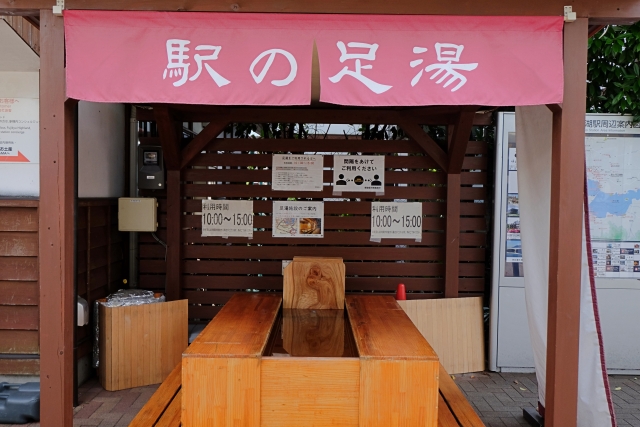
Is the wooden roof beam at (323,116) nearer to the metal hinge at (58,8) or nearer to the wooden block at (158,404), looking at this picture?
the metal hinge at (58,8)

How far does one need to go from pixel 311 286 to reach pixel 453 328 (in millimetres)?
2241

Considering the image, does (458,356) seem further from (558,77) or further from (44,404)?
(44,404)

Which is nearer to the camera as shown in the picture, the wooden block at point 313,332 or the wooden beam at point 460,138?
the wooden block at point 313,332

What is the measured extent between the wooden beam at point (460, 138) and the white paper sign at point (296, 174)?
5.20 ft

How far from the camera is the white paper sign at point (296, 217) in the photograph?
6.03 metres

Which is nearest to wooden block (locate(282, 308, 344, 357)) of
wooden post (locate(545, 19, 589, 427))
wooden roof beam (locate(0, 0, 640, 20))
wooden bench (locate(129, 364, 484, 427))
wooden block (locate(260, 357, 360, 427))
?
wooden block (locate(260, 357, 360, 427))

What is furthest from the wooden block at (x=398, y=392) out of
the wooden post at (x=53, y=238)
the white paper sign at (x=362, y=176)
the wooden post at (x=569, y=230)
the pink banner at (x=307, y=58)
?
the white paper sign at (x=362, y=176)

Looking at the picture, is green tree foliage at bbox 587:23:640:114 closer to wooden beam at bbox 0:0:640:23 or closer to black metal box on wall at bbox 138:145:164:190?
wooden beam at bbox 0:0:640:23

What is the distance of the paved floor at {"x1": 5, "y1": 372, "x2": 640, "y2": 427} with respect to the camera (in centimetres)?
453

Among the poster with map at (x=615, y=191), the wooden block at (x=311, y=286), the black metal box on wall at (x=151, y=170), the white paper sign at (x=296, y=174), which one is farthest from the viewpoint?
the white paper sign at (x=296, y=174)

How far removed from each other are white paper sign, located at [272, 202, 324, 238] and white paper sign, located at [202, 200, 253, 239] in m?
0.34

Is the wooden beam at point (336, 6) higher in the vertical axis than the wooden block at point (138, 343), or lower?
higher

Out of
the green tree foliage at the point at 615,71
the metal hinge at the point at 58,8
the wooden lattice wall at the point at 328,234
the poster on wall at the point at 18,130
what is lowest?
the wooden lattice wall at the point at 328,234

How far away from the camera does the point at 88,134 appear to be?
207 inches
